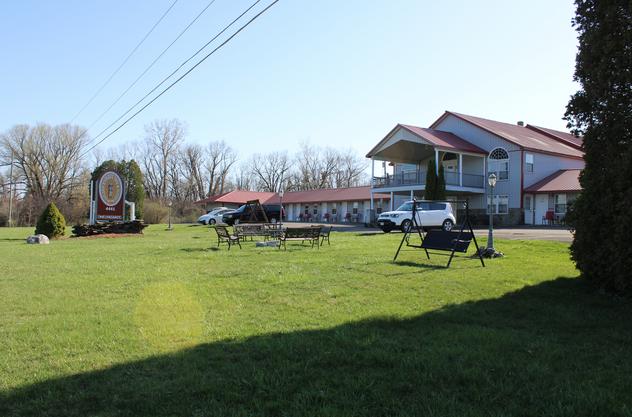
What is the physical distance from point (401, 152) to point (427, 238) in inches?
1202

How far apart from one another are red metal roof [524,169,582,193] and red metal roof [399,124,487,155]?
468 cm

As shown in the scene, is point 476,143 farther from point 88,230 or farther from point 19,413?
point 19,413

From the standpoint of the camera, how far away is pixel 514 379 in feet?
13.0

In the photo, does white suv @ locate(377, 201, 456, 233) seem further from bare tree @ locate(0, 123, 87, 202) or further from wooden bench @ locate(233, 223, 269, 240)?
bare tree @ locate(0, 123, 87, 202)

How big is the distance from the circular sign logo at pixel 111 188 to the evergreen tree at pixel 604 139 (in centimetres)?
2490

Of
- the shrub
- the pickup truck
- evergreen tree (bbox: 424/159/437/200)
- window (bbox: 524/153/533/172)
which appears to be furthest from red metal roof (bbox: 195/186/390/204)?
the shrub

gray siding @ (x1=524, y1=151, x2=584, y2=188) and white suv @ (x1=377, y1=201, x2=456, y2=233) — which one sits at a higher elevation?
gray siding @ (x1=524, y1=151, x2=584, y2=188)

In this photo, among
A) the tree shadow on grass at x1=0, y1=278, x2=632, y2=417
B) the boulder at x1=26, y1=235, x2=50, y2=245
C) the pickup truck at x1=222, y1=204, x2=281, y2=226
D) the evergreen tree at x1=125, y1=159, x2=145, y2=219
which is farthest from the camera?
the evergreen tree at x1=125, y1=159, x2=145, y2=219

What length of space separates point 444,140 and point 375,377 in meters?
34.6

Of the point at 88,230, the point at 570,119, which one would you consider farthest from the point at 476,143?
the point at 570,119

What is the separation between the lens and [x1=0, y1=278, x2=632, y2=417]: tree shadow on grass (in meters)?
3.45

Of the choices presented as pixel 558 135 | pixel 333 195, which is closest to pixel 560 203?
pixel 558 135

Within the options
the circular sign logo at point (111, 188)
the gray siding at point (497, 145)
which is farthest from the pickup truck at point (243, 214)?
the gray siding at point (497, 145)

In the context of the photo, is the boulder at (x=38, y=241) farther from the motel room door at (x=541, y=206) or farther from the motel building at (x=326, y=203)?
the motel room door at (x=541, y=206)
